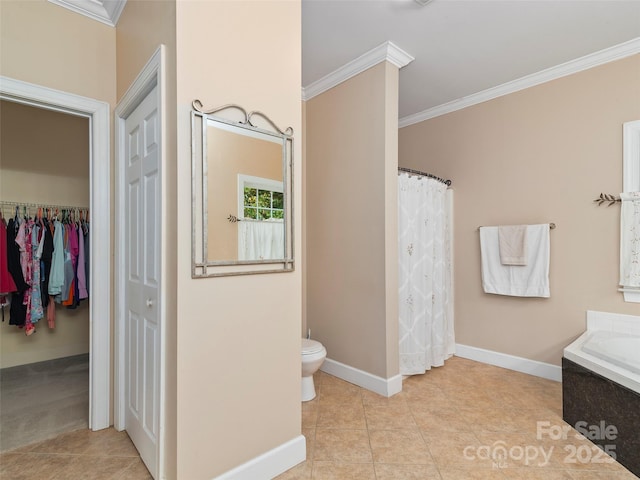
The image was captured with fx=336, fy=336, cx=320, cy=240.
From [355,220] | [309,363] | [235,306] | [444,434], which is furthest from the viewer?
[355,220]

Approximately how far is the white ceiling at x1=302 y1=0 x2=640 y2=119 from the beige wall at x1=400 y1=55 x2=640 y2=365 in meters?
0.34

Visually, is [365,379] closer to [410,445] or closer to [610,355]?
[410,445]

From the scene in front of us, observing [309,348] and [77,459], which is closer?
[77,459]

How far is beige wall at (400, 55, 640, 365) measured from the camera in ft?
8.57

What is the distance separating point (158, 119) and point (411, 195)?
2065mm

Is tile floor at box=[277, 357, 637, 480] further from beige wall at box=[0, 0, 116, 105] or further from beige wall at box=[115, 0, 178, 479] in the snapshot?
beige wall at box=[0, 0, 116, 105]

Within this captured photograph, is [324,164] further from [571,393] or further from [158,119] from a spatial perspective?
[571,393]

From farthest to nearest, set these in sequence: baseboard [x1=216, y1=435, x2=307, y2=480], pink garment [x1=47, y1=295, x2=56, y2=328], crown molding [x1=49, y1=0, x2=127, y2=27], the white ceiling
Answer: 1. pink garment [x1=47, y1=295, x2=56, y2=328]
2. the white ceiling
3. crown molding [x1=49, y1=0, x2=127, y2=27]
4. baseboard [x1=216, y1=435, x2=307, y2=480]

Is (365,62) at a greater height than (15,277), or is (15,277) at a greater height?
(365,62)

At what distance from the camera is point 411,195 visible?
2.91 metres

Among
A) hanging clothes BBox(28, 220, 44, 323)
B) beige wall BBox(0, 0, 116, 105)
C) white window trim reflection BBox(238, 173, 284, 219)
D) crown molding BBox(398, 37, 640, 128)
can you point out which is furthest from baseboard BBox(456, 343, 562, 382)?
hanging clothes BBox(28, 220, 44, 323)

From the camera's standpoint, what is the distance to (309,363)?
7.76 ft

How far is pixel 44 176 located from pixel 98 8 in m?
1.99

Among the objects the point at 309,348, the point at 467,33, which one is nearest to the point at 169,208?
the point at 309,348
